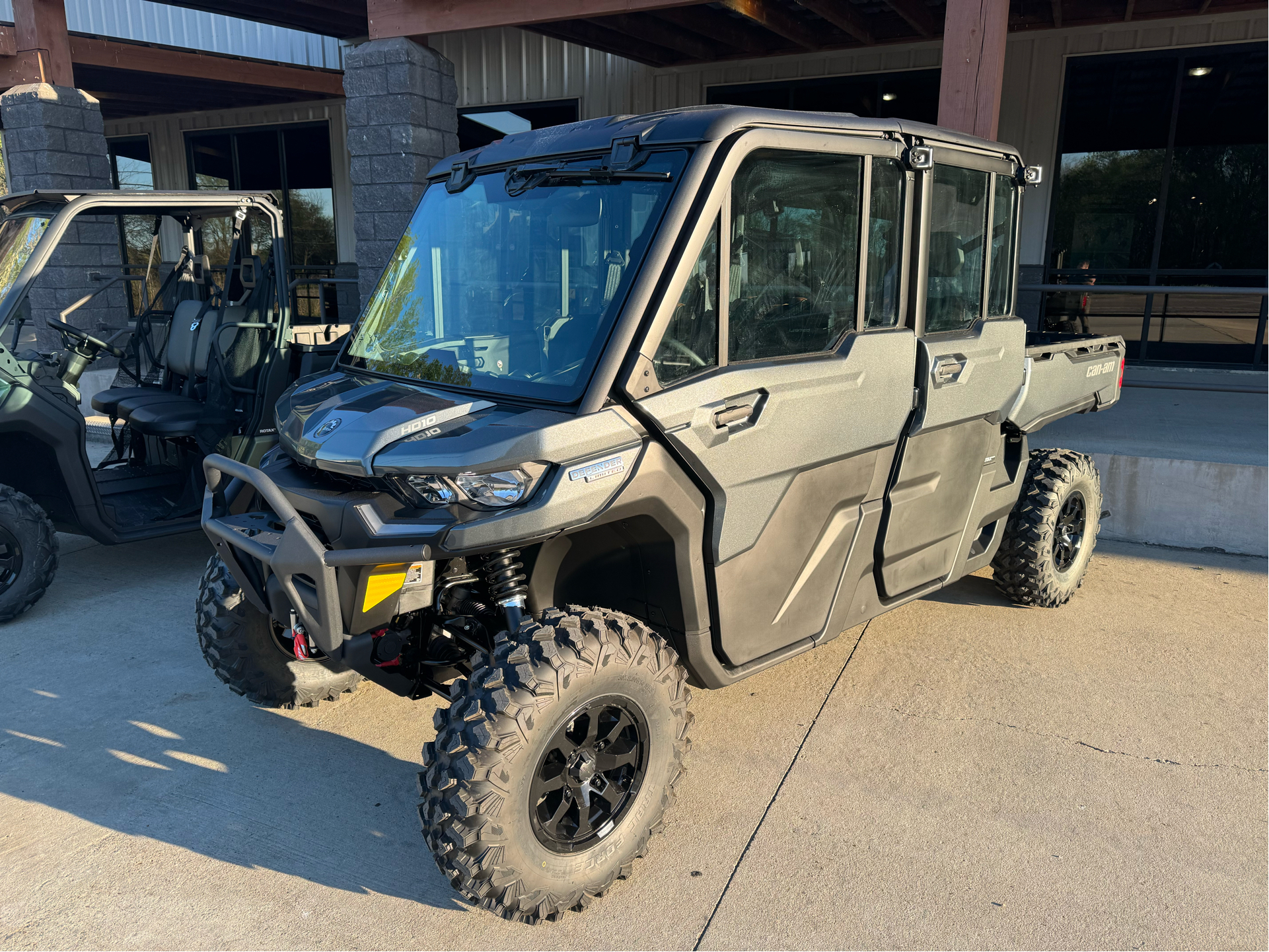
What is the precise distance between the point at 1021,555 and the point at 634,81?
Answer: 9.61 meters

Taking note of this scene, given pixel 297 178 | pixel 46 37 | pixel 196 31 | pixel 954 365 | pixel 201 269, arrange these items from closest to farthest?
pixel 954 365
pixel 201 269
pixel 46 37
pixel 196 31
pixel 297 178

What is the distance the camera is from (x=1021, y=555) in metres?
4.68

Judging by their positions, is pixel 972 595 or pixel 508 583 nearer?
pixel 508 583

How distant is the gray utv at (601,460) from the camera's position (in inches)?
99.3

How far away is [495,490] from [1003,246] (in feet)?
8.71

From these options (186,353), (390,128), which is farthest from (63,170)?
(186,353)

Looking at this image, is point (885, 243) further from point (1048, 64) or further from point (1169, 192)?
point (1169, 192)

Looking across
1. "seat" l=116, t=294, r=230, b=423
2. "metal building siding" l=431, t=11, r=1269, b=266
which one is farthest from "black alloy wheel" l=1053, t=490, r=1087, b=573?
"metal building siding" l=431, t=11, r=1269, b=266

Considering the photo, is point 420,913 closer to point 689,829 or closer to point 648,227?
point 689,829

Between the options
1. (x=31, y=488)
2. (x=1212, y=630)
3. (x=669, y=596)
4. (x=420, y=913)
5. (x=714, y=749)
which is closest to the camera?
(x=420, y=913)

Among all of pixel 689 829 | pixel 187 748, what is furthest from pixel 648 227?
pixel 187 748

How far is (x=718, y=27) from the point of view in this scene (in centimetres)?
1045

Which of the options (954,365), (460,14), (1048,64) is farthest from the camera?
(1048,64)

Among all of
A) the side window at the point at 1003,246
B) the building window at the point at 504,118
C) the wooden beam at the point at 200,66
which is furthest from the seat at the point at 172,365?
the building window at the point at 504,118
